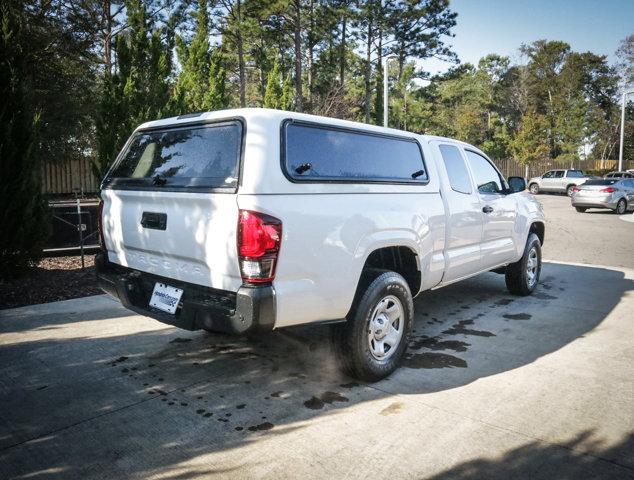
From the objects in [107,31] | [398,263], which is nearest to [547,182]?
[107,31]

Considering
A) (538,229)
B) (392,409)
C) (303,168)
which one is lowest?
(392,409)

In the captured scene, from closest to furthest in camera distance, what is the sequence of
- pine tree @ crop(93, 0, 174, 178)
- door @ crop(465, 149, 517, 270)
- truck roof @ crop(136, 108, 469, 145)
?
truck roof @ crop(136, 108, 469, 145), door @ crop(465, 149, 517, 270), pine tree @ crop(93, 0, 174, 178)

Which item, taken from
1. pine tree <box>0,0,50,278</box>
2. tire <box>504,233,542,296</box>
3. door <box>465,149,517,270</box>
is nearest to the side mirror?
door <box>465,149,517,270</box>

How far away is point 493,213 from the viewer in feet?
17.6

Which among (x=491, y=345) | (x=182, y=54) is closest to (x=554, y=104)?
(x=182, y=54)

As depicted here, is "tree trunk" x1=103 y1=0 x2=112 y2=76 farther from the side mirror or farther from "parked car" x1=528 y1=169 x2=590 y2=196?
"parked car" x1=528 y1=169 x2=590 y2=196

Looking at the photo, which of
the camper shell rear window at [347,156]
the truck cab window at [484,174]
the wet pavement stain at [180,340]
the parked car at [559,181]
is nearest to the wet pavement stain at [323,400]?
the camper shell rear window at [347,156]

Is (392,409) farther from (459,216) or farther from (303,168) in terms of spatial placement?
(459,216)

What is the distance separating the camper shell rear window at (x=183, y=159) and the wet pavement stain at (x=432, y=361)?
87.1 inches

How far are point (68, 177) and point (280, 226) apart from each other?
23300 mm

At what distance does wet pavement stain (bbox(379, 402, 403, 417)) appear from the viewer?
3.18 metres

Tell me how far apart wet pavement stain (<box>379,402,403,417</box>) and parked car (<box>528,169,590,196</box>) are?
3026 cm

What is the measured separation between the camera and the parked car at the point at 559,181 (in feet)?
97.7

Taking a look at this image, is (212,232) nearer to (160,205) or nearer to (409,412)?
(160,205)
